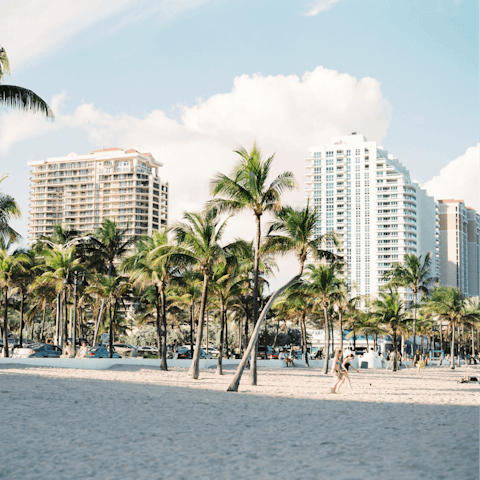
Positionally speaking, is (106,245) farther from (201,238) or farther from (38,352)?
(201,238)

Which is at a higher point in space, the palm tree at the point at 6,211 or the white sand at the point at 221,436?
the palm tree at the point at 6,211

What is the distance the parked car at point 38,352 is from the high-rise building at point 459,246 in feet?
498

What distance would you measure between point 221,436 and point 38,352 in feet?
90.0

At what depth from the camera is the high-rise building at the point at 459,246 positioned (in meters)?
177

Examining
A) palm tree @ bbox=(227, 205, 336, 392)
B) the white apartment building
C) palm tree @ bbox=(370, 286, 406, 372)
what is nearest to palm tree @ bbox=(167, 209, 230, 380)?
palm tree @ bbox=(227, 205, 336, 392)

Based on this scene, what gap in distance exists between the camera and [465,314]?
6359 centimetres

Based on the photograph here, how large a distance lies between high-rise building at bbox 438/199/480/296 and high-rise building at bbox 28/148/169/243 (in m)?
85.5

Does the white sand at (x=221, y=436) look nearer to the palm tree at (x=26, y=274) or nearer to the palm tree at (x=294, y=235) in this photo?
the palm tree at (x=294, y=235)

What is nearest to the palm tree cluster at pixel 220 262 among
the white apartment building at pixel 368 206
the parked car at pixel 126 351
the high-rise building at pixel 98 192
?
the parked car at pixel 126 351

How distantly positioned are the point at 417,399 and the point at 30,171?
160461 millimetres

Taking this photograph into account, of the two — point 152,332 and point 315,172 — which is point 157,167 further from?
point 152,332

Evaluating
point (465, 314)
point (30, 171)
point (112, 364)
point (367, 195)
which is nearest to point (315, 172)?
point (367, 195)

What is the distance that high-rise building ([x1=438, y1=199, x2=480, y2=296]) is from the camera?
17700 cm

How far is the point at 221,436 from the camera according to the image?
11016mm
